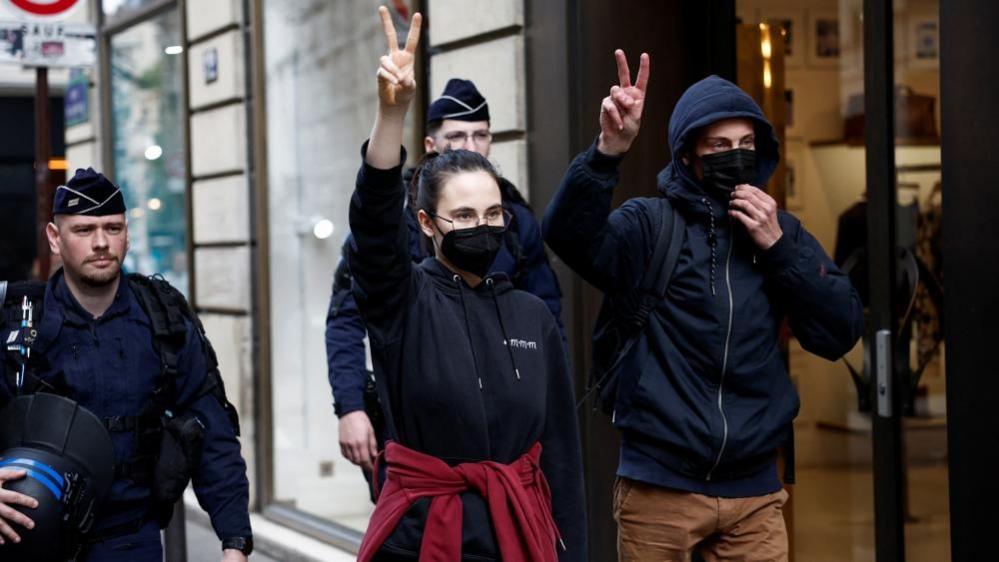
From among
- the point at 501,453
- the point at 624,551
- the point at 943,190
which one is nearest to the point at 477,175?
the point at 501,453

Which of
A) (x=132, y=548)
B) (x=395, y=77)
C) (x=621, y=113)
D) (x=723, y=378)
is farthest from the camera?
(x=132, y=548)

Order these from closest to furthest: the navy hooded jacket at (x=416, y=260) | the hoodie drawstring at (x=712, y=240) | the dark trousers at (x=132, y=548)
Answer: the hoodie drawstring at (x=712, y=240), the dark trousers at (x=132, y=548), the navy hooded jacket at (x=416, y=260)

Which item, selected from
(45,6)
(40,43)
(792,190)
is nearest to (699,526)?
(792,190)

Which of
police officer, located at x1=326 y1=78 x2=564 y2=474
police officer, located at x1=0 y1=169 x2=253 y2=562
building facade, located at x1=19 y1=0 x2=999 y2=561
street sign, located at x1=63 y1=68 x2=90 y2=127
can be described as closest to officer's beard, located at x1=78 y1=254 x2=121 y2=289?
police officer, located at x1=0 y1=169 x2=253 y2=562

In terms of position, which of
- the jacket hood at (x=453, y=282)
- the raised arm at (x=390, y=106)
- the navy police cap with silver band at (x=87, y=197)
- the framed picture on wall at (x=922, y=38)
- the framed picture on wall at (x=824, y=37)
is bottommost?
the jacket hood at (x=453, y=282)

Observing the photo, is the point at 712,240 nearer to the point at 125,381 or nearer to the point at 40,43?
the point at 125,381

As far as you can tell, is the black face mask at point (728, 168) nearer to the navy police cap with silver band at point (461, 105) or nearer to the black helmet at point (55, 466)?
the navy police cap with silver band at point (461, 105)

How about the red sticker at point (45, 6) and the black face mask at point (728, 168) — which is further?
the red sticker at point (45, 6)

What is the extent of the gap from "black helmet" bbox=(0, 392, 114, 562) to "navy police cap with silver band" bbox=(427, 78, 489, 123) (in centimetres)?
171

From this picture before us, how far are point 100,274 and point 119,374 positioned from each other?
0.31 meters

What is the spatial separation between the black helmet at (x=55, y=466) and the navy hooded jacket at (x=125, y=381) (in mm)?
94

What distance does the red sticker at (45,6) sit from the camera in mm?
7238

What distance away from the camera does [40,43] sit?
23.7 ft

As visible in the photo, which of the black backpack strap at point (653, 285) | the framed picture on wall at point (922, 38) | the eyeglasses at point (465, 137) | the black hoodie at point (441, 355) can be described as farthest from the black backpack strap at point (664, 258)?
the framed picture on wall at point (922, 38)
